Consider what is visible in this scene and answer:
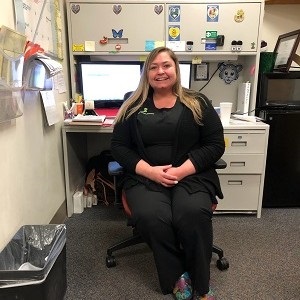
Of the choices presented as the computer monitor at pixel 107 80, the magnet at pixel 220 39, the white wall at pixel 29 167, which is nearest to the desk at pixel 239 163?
the white wall at pixel 29 167

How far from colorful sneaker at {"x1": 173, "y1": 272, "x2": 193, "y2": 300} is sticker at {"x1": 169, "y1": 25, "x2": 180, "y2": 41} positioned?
5.53ft

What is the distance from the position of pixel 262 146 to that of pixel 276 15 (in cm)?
137

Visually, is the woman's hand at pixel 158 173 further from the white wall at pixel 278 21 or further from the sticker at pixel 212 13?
the white wall at pixel 278 21

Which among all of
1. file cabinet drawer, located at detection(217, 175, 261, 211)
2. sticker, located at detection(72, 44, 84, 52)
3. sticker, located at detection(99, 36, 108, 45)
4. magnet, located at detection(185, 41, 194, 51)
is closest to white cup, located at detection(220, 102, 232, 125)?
file cabinet drawer, located at detection(217, 175, 261, 211)

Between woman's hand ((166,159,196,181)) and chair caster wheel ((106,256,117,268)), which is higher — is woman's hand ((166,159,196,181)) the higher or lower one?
the higher one

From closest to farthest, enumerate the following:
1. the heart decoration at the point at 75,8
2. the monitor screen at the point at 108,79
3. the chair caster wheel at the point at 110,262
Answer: the chair caster wheel at the point at 110,262, the heart decoration at the point at 75,8, the monitor screen at the point at 108,79

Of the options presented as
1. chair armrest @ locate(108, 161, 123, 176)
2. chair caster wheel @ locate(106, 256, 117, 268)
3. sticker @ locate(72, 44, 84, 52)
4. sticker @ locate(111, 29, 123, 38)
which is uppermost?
sticker @ locate(111, 29, 123, 38)

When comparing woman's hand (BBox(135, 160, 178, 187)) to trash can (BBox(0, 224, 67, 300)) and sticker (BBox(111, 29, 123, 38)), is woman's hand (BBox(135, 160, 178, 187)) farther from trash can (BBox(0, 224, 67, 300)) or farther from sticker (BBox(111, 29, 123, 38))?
sticker (BBox(111, 29, 123, 38))

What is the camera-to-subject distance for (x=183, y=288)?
1.35 metres

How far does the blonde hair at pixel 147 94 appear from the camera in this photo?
5.04ft

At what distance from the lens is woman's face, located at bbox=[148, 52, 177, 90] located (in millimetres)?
1521

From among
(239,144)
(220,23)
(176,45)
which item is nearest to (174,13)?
(176,45)

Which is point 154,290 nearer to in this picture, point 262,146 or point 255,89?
point 262,146

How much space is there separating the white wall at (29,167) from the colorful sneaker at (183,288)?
782 mm
